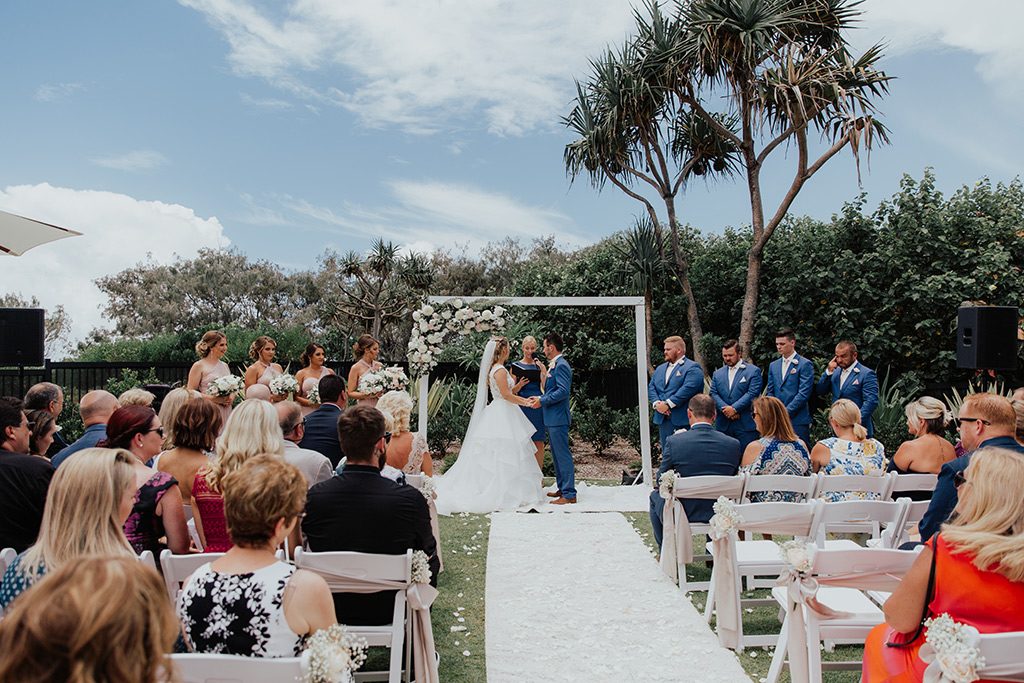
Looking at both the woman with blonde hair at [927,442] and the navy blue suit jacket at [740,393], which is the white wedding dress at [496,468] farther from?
the woman with blonde hair at [927,442]

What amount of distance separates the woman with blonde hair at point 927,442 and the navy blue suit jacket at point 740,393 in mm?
3162

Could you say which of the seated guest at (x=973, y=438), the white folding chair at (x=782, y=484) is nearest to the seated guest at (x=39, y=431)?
the white folding chair at (x=782, y=484)

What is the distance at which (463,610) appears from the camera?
5.16 m

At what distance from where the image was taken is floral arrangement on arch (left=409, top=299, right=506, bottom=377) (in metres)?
9.46

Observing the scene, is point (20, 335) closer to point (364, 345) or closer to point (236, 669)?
point (364, 345)

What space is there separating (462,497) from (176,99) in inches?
919

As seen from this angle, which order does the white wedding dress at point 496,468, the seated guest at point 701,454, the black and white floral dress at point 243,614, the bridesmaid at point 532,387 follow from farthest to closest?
the bridesmaid at point 532,387 < the white wedding dress at point 496,468 < the seated guest at point 701,454 < the black and white floral dress at point 243,614

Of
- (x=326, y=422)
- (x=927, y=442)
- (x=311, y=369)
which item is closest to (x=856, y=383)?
(x=927, y=442)

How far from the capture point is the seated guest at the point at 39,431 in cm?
466

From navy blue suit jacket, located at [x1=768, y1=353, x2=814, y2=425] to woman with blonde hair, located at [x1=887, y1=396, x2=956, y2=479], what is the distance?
3.19 m

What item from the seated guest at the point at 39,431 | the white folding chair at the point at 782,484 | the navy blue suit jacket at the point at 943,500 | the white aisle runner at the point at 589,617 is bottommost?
the white aisle runner at the point at 589,617

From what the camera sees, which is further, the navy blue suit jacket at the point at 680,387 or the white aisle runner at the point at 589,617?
the navy blue suit jacket at the point at 680,387

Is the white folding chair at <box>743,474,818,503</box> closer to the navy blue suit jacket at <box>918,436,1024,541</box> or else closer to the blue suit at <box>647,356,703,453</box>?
the navy blue suit jacket at <box>918,436,1024,541</box>

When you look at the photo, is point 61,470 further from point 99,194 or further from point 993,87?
point 99,194
